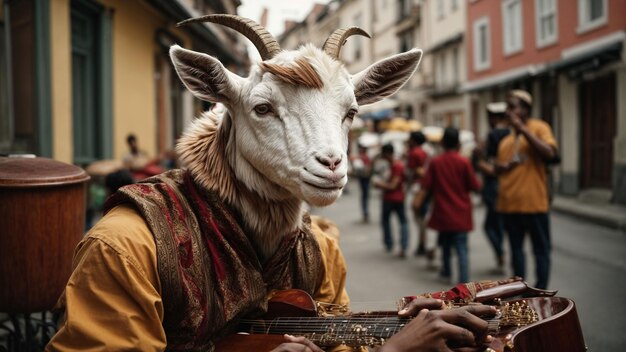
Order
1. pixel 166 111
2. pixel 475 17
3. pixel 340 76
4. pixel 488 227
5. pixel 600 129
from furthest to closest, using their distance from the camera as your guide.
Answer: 1. pixel 475 17
2. pixel 600 129
3. pixel 166 111
4. pixel 488 227
5. pixel 340 76

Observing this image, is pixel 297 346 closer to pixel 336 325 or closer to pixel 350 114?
pixel 336 325

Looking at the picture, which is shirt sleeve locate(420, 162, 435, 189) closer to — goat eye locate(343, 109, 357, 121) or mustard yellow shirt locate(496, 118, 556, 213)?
mustard yellow shirt locate(496, 118, 556, 213)

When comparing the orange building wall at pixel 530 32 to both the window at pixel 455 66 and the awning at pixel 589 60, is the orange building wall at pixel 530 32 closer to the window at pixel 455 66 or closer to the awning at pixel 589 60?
the awning at pixel 589 60

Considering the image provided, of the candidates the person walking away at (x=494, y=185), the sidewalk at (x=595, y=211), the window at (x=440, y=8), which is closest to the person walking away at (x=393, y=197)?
the person walking away at (x=494, y=185)

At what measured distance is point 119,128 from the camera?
1027cm

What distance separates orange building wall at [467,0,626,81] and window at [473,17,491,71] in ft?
0.76

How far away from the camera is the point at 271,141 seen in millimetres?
2086

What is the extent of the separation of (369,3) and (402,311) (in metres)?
41.0

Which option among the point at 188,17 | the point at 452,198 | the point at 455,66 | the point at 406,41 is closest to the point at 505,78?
the point at 455,66

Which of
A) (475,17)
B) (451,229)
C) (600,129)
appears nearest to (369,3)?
(475,17)

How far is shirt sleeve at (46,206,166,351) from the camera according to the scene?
169 cm

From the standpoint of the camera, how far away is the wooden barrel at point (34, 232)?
2.60m

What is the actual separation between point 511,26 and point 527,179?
1810cm

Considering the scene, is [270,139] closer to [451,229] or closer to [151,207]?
[151,207]
